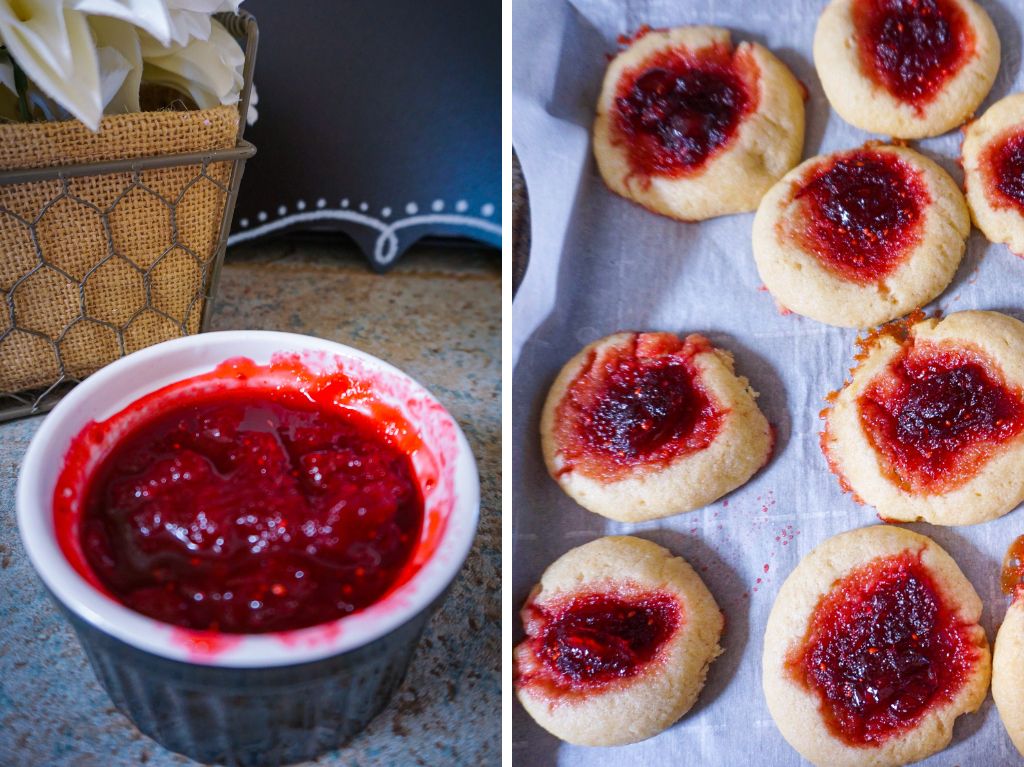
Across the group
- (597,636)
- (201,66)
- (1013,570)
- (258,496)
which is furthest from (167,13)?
(1013,570)

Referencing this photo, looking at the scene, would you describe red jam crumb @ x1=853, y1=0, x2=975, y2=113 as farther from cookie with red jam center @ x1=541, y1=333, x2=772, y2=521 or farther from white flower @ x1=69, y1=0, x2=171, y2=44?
white flower @ x1=69, y1=0, x2=171, y2=44

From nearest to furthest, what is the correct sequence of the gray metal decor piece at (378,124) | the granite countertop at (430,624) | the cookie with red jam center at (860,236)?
the granite countertop at (430,624) → the cookie with red jam center at (860,236) → the gray metal decor piece at (378,124)

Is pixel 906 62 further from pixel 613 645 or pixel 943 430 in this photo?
pixel 613 645

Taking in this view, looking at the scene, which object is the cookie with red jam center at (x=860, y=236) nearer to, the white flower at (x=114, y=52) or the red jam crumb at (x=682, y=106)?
the red jam crumb at (x=682, y=106)

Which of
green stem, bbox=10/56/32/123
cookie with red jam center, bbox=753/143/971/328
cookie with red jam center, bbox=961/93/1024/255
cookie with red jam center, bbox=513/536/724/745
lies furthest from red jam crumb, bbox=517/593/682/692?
green stem, bbox=10/56/32/123

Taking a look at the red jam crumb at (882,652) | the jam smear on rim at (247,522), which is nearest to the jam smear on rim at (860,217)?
the red jam crumb at (882,652)

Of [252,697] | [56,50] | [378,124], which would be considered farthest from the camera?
[378,124]

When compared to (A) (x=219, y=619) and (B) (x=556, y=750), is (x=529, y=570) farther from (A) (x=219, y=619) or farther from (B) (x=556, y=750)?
(A) (x=219, y=619)
